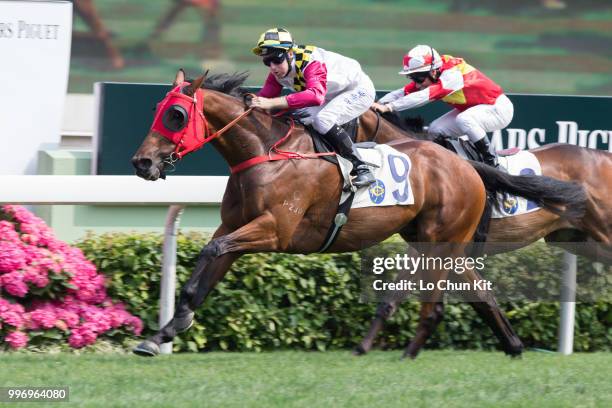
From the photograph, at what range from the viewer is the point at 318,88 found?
531 centimetres

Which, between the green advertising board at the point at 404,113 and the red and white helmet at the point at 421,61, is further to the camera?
the green advertising board at the point at 404,113

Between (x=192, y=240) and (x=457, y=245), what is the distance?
136 cm

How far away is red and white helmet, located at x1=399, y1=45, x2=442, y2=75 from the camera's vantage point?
622 centimetres

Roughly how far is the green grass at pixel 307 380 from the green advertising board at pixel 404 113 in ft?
6.61

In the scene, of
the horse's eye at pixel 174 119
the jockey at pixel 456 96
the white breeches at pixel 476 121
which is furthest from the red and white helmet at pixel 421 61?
the horse's eye at pixel 174 119

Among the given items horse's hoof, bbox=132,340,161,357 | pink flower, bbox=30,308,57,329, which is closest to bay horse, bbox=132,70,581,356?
horse's hoof, bbox=132,340,161,357

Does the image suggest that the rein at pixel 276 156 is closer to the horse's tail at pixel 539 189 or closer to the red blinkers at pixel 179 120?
the red blinkers at pixel 179 120

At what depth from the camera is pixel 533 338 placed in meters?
6.28

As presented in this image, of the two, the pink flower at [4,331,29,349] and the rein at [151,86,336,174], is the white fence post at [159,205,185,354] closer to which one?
the rein at [151,86,336,174]

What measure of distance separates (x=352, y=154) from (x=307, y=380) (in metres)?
1.39

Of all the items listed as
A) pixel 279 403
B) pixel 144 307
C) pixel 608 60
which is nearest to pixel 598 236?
pixel 144 307

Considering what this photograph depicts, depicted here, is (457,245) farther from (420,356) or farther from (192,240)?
(192,240)

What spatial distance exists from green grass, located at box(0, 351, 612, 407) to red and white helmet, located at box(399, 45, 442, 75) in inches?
67.8

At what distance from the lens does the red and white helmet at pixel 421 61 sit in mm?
6223
